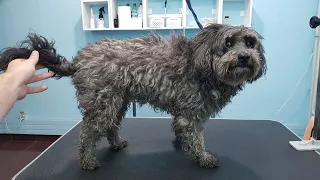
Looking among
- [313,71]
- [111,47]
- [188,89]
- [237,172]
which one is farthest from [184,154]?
[313,71]

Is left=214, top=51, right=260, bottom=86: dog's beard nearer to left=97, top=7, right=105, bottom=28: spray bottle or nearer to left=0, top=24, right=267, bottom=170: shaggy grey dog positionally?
left=0, top=24, right=267, bottom=170: shaggy grey dog

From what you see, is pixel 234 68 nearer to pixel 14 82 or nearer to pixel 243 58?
pixel 243 58

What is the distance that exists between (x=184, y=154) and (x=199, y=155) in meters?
0.17

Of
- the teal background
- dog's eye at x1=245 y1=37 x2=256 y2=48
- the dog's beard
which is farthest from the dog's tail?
the teal background

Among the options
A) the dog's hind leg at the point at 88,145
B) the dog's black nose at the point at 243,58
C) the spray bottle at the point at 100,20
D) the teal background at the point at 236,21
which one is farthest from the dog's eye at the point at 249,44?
the spray bottle at the point at 100,20

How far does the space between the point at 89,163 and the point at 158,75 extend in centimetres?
57

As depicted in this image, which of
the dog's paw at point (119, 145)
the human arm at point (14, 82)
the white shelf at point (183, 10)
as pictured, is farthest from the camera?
the white shelf at point (183, 10)

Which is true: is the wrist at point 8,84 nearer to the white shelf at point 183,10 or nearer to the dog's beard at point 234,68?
the dog's beard at point 234,68

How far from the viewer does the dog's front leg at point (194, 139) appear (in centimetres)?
138

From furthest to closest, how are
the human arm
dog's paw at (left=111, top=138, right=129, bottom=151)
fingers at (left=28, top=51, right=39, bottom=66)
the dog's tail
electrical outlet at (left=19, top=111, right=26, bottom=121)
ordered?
electrical outlet at (left=19, top=111, right=26, bottom=121) → dog's paw at (left=111, top=138, right=129, bottom=151) → the dog's tail → fingers at (left=28, top=51, right=39, bottom=66) → the human arm

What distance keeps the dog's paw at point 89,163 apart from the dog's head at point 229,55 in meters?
0.71

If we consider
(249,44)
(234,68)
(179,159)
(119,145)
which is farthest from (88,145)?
(249,44)

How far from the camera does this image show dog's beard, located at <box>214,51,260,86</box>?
1.21m

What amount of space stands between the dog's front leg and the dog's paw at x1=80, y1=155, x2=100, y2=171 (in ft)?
1.52
